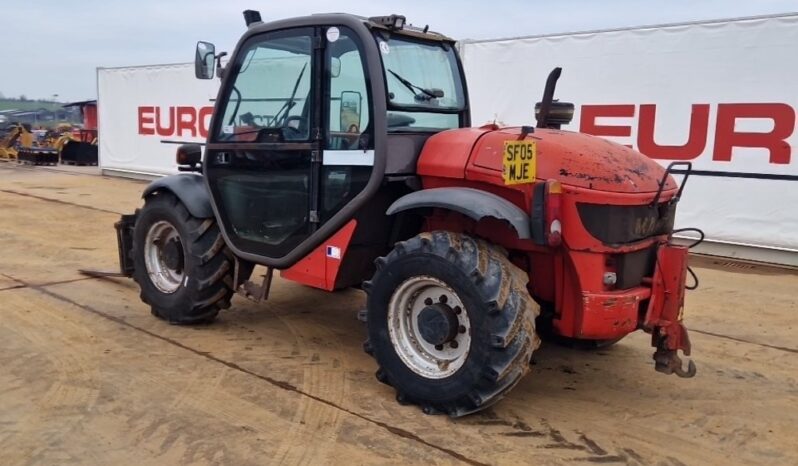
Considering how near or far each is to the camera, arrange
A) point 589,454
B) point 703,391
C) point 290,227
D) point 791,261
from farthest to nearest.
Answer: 1. point 791,261
2. point 290,227
3. point 703,391
4. point 589,454

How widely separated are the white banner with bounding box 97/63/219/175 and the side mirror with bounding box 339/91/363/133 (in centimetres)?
1077

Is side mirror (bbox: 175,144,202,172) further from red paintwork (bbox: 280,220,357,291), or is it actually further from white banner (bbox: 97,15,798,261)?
white banner (bbox: 97,15,798,261)

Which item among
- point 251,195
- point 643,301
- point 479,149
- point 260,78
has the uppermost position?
point 260,78

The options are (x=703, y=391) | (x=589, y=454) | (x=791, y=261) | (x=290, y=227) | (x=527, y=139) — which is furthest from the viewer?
(x=791, y=261)

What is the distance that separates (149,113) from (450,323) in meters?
14.4

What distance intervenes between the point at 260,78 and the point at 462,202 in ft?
6.39

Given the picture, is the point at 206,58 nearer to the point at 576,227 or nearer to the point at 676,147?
the point at 576,227

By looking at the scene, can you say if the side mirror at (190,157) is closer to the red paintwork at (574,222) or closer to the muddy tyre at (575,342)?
the red paintwork at (574,222)

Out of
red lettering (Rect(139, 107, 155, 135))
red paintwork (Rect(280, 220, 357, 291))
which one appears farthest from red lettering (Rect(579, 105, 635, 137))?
red lettering (Rect(139, 107, 155, 135))

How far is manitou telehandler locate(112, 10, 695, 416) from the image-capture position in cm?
361

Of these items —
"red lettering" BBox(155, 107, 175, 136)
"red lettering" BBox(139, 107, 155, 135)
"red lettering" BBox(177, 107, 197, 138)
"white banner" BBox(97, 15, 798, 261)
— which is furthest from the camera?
"red lettering" BBox(139, 107, 155, 135)

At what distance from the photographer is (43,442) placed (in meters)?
3.41

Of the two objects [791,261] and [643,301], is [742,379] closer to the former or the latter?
[643,301]

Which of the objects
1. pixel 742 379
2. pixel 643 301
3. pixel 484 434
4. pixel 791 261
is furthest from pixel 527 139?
pixel 791 261
